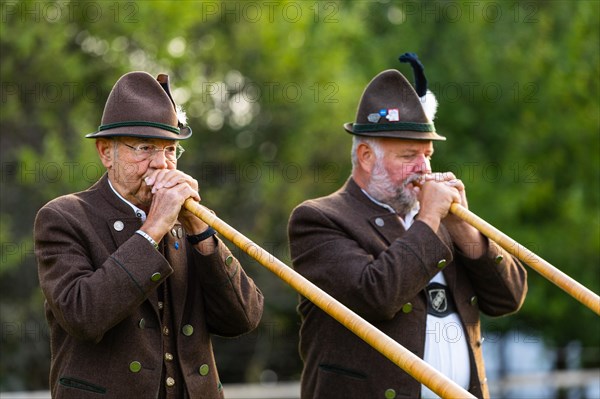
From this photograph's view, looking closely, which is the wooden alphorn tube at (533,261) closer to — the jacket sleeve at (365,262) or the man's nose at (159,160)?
the jacket sleeve at (365,262)

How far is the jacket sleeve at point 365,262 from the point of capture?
214 inches

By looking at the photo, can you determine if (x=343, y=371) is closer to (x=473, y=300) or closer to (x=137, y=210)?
(x=473, y=300)

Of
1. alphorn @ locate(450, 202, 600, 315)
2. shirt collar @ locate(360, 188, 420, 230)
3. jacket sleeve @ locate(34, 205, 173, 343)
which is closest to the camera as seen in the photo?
jacket sleeve @ locate(34, 205, 173, 343)

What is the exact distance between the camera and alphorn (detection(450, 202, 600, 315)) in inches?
207

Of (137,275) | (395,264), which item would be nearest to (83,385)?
(137,275)

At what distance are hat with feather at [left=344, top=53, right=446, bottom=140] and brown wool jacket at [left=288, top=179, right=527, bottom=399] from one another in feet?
1.18

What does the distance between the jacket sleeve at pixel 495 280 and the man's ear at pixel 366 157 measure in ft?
2.22

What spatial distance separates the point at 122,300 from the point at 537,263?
212cm

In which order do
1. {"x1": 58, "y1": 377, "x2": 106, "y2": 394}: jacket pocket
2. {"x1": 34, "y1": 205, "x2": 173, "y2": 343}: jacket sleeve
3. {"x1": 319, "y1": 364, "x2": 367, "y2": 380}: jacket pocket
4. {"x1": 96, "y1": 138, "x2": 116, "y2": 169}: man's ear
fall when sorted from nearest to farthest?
{"x1": 34, "y1": 205, "x2": 173, "y2": 343}: jacket sleeve → {"x1": 58, "y1": 377, "x2": 106, "y2": 394}: jacket pocket → {"x1": 96, "y1": 138, "x2": 116, "y2": 169}: man's ear → {"x1": 319, "y1": 364, "x2": 367, "y2": 380}: jacket pocket

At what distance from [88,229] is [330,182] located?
9.43m

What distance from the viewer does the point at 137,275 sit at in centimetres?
465

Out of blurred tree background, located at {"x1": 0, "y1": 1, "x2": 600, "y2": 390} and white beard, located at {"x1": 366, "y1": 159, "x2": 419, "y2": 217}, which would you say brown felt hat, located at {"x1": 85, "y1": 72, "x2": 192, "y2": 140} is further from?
blurred tree background, located at {"x1": 0, "y1": 1, "x2": 600, "y2": 390}

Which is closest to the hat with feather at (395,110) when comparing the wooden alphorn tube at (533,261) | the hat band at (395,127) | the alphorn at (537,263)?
the hat band at (395,127)

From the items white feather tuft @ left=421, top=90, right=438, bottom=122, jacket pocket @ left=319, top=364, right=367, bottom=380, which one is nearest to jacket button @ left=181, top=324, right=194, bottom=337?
jacket pocket @ left=319, top=364, right=367, bottom=380
